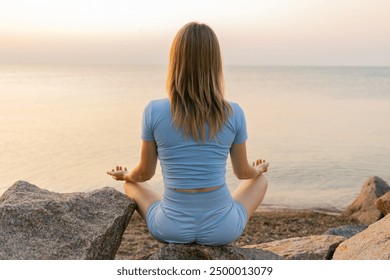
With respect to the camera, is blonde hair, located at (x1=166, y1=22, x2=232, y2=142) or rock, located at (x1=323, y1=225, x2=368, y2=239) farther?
rock, located at (x1=323, y1=225, x2=368, y2=239)

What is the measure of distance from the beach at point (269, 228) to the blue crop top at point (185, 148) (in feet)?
10.8

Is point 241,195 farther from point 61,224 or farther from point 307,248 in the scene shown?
point 61,224

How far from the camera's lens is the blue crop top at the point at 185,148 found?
11.5 feet

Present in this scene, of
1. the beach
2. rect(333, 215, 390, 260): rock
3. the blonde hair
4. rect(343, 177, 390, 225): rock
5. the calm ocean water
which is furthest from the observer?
the calm ocean water

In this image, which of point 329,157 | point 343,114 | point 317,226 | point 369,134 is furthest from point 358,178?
point 343,114

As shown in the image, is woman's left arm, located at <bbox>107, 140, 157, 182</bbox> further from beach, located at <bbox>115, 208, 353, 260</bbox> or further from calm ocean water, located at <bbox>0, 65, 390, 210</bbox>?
calm ocean water, located at <bbox>0, 65, 390, 210</bbox>

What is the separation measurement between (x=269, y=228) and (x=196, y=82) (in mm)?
5194

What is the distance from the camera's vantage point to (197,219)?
11.8ft

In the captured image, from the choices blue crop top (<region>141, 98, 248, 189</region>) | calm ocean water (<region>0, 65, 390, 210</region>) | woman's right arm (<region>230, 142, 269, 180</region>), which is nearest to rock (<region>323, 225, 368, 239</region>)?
woman's right arm (<region>230, 142, 269, 180</region>)

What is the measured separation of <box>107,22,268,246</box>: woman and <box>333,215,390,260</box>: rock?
1.03 metres

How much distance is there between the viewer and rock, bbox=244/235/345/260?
15.1 feet

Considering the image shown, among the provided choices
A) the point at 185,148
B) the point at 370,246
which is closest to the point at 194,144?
the point at 185,148

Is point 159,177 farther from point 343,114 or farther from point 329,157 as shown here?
point 343,114

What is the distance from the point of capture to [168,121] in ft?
11.5
